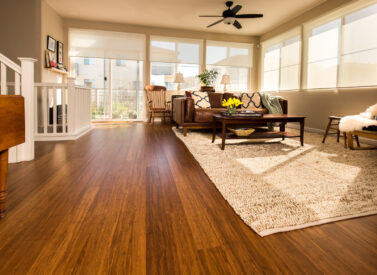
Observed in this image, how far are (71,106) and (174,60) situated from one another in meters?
4.02

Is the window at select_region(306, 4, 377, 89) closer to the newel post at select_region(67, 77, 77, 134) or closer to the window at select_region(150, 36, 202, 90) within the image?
the window at select_region(150, 36, 202, 90)

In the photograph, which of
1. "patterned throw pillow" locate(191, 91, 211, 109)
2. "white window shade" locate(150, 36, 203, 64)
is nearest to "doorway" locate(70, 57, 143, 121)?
"white window shade" locate(150, 36, 203, 64)

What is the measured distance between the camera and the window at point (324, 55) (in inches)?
184

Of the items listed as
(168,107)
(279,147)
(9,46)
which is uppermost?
(9,46)

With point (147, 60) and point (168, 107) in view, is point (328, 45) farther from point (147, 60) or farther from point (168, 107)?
point (147, 60)

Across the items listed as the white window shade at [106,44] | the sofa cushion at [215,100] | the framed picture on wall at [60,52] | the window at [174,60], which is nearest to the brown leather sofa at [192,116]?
the sofa cushion at [215,100]

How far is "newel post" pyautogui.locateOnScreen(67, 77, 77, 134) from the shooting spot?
3695 millimetres

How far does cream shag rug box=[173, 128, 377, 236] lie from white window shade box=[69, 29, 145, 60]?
462 centimetres

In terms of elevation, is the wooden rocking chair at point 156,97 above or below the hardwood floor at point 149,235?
above

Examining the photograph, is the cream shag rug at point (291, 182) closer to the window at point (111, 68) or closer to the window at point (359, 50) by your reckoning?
the window at point (359, 50)

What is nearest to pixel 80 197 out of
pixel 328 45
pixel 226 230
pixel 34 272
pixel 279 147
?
pixel 34 272

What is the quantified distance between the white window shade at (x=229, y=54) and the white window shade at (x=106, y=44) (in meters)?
2.00

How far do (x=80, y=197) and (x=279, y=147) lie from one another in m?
2.64

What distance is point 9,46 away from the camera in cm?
489
